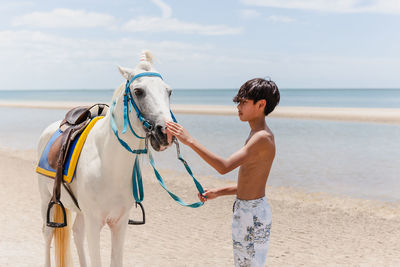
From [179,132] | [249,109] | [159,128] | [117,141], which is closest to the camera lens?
[179,132]

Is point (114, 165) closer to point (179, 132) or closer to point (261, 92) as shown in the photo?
point (179, 132)

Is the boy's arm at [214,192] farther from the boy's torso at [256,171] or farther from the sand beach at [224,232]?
the sand beach at [224,232]

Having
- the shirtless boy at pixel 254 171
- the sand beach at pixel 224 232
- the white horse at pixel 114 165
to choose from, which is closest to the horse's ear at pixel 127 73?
the white horse at pixel 114 165

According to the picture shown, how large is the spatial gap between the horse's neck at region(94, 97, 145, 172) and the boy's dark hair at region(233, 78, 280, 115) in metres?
0.73

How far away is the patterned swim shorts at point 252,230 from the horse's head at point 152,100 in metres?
0.68

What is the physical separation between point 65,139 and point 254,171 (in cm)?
179

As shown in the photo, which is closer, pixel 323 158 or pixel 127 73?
pixel 127 73

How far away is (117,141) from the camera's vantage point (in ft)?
9.01

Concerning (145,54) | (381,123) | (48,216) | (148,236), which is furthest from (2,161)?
(381,123)

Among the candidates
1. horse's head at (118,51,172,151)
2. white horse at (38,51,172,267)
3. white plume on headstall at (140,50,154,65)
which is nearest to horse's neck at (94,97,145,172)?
white horse at (38,51,172,267)

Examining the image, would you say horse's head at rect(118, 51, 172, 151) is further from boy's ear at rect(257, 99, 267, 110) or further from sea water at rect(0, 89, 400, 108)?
sea water at rect(0, 89, 400, 108)

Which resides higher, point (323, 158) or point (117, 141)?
point (117, 141)

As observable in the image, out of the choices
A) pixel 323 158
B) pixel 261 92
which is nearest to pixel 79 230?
pixel 261 92

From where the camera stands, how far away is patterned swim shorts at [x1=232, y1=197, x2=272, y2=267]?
2.42 m
